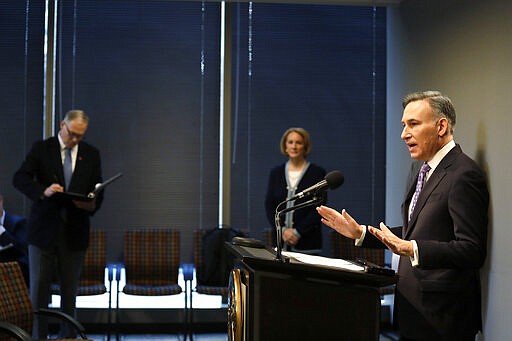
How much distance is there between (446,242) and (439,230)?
104 mm

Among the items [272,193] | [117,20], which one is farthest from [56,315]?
[117,20]

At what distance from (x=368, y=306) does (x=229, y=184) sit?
483cm

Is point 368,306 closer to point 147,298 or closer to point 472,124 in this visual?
point 472,124

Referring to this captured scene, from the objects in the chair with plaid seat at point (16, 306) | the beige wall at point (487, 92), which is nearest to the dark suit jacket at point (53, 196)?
the chair with plaid seat at point (16, 306)

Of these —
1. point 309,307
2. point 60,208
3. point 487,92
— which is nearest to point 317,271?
point 309,307

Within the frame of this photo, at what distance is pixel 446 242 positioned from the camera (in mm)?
3328

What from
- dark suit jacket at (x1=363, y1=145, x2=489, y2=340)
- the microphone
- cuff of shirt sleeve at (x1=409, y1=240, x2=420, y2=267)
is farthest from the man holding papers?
cuff of shirt sleeve at (x1=409, y1=240, x2=420, y2=267)

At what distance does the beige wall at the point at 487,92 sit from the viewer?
13.4 ft

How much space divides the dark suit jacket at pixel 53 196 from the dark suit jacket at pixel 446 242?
2.98 metres

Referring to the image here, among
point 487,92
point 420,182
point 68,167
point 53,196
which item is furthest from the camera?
point 68,167

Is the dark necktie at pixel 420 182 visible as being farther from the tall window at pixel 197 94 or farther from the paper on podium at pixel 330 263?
the tall window at pixel 197 94

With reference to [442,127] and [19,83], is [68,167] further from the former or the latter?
[442,127]

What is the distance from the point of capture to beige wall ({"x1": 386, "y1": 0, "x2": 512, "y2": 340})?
13.4 feet

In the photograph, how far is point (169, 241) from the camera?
7.23 m
